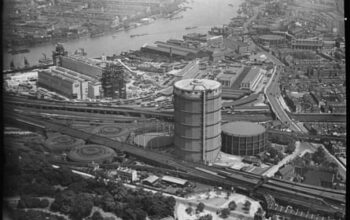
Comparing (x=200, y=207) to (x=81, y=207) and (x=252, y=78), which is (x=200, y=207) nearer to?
(x=81, y=207)

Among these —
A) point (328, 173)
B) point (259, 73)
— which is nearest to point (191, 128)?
Result: point (328, 173)

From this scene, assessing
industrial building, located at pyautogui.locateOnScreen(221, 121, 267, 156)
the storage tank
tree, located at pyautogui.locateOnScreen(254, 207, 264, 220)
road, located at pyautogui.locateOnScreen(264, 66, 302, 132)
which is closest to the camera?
tree, located at pyautogui.locateOnScreen(254, 207, 264, 220)

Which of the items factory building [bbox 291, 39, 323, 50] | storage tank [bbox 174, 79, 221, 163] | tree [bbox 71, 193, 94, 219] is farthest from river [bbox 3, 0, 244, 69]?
tree [bbox 71, 193, 94, 219]

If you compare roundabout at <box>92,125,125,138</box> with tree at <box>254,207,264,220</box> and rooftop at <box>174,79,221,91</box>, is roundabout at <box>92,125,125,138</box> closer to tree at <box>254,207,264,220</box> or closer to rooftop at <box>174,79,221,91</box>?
rooftop at <box>174,79,221,91</box>

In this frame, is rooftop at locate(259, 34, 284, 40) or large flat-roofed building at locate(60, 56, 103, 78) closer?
large flat-roofed building at locate(60, 56, 103, 78)

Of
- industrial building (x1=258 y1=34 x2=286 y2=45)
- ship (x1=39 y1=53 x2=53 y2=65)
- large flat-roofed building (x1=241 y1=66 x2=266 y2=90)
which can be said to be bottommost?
large flat-roofed building (x1=241 y1=66 x2=266 y2=90)

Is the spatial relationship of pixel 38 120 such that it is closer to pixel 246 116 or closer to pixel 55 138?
pixel 55 138

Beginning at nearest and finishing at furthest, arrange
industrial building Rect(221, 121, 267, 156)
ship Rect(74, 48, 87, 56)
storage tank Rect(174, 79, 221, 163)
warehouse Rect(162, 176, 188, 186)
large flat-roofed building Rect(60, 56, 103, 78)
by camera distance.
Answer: warehouse Rect(162, 176, 188, 186)
storage tank Rect(174, 79, 221, 163)
industrial building Rect(221, 121, 267, 156)
large flat-roofed building Rect(60, 56, 103, 78)
ship Rect(74, 48, 87, 56)

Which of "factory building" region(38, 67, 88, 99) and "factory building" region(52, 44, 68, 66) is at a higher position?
"factory building" region(52, 44, 68, 66)
